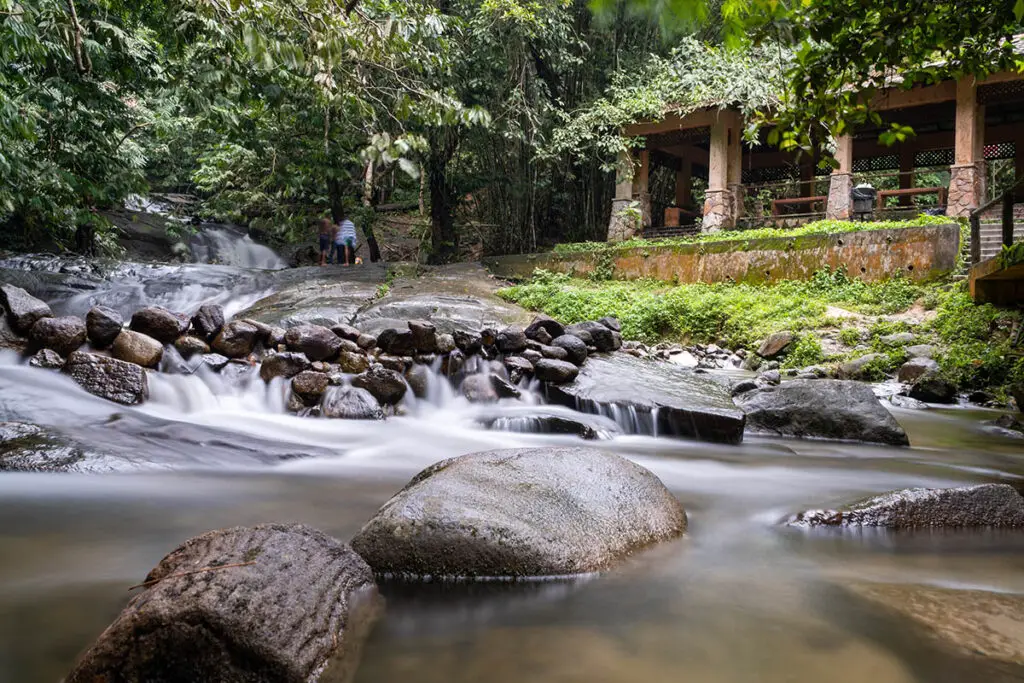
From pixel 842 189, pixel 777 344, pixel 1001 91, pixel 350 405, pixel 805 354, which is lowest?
pixel 350 405

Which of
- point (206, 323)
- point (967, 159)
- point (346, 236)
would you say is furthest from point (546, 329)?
point (967, 159)

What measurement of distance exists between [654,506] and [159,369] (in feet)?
16.5

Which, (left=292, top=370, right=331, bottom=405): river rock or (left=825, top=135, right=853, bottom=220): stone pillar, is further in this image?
(left=825, top=135, right=853, bottom=220): stone pillar

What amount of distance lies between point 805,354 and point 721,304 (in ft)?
7.26

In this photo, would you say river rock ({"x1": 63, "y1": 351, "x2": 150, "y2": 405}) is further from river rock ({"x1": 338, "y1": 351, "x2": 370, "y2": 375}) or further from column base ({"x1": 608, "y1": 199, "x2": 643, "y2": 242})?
column base ({"x1": 608, "y1": 199, "x2": 643, "y2": 242})

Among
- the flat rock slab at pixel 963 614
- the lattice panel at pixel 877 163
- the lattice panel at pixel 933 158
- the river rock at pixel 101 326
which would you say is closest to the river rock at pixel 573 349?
the river rock at pixel 101 326

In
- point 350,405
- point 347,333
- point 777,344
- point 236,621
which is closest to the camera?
point 236,621

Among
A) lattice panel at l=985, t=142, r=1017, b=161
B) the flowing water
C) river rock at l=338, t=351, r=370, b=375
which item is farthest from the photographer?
lattice panel at l=985, t=142, r=1017, b=161

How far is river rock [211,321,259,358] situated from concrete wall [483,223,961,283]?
8.67m

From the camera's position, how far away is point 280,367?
6477 millimetres

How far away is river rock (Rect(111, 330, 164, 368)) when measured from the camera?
19.8ft

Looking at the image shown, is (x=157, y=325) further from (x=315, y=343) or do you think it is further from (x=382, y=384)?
(x=382, y=384)

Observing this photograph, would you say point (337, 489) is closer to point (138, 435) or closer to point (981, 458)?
point (138, 435)

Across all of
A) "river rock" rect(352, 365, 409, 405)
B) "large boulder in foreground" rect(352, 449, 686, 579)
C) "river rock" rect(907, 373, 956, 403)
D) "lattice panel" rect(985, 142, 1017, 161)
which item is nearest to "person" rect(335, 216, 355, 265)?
"river rock" rect(352, 365, 409, 405)
